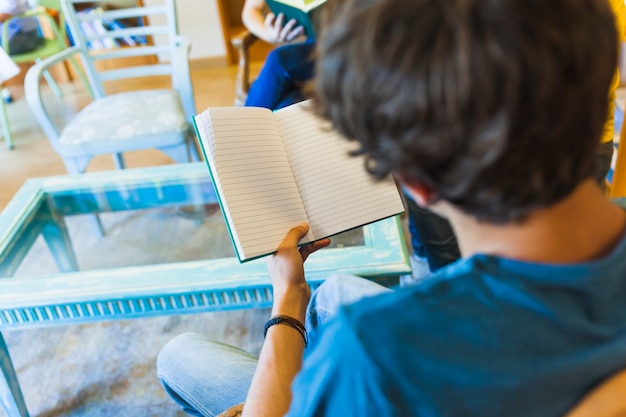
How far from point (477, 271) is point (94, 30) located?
3385mm

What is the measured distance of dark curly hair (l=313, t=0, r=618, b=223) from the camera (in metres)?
0.32

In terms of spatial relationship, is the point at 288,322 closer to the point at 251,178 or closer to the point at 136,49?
the point at 251,178

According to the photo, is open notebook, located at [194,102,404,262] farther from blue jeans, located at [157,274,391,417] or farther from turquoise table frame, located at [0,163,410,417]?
turquoise table frame, located at [0,163,410,417]

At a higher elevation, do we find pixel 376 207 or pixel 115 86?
pixel 376 207

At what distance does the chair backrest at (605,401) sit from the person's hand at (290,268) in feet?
1.29

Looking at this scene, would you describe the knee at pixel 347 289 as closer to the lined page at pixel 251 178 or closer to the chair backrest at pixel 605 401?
the lined page at pixel 251 178

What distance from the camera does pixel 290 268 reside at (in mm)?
704

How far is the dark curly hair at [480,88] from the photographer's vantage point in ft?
1.06

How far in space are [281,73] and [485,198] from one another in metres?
1.02

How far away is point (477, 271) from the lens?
1.28ft

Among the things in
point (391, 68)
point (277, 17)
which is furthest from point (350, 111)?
point (277, 17)

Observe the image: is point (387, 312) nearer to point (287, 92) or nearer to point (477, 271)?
point (477, 271)

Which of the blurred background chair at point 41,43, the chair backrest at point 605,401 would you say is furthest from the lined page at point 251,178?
the blurred background chair at point 41,43

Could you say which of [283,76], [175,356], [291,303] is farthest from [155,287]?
[283,76]
